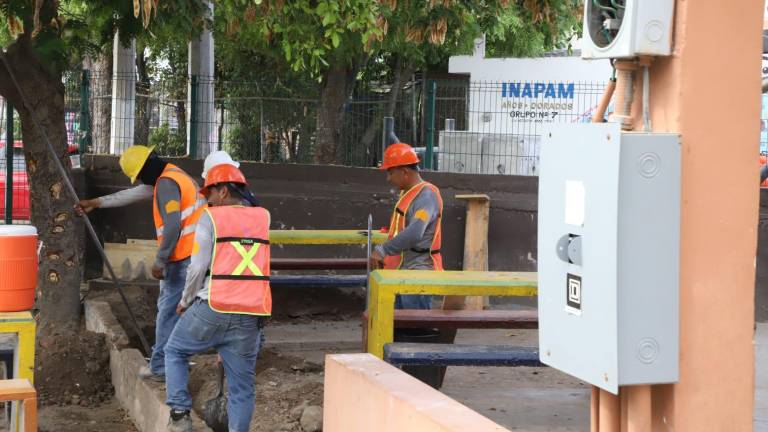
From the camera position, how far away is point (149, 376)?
7973 mm

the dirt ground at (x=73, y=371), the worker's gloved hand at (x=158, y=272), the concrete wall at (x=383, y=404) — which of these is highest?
the worker's gloved hand at (x=158, y=272)

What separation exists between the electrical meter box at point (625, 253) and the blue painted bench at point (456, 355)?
138 inches

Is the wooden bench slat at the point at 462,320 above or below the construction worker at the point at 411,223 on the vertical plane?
below

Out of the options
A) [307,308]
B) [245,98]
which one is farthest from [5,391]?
[245,98]

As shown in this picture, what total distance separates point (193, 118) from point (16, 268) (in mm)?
5988

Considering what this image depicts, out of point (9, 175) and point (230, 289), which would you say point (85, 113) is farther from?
point (230, 289)

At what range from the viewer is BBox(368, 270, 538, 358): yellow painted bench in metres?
6.85

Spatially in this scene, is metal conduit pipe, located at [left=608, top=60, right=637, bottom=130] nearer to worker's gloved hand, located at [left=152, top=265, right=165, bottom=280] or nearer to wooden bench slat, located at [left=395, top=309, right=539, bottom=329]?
wooden bench slat, located at [left=395, top=309, right=539, bottom=329]

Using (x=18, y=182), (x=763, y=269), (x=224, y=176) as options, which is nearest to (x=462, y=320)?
(x=224, y=176)

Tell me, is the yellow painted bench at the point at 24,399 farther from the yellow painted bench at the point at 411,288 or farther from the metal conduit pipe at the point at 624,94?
the metal conduit pipe at the point at 624,94

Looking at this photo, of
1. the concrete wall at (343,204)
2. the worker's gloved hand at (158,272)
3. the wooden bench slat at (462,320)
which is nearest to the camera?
the wooden bench slat at (462,320)

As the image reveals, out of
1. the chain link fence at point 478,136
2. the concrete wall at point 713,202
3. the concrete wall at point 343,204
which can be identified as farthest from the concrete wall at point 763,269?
the concrete wall at point 713,202

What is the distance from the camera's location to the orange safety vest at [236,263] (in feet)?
20.8

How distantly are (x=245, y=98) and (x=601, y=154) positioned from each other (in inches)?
413
